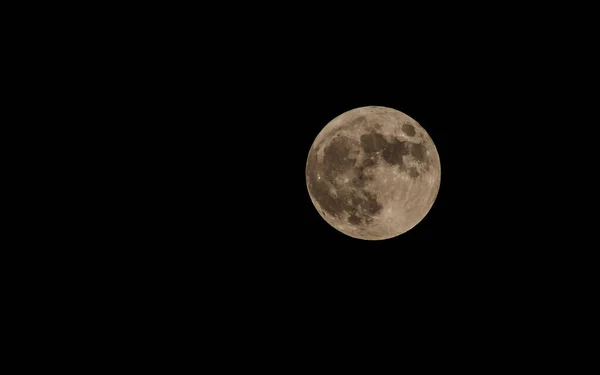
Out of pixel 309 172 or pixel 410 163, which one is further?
pixel 309 172

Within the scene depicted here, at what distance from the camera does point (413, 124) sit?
520 centimetres

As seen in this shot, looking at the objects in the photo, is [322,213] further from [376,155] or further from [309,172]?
[376,155]

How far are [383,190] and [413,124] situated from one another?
1.18 m

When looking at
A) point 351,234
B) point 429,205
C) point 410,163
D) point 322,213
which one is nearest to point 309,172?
point 322,213

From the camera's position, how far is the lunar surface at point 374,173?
185 inches

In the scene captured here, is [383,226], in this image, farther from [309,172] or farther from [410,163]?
[309,172]

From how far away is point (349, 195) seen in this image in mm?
4824

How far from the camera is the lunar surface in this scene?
470 centimetres

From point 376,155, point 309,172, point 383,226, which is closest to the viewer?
point 376,155

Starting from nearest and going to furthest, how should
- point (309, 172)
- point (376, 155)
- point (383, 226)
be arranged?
point (376, 155)
point (383, 226)
point (309, 172)

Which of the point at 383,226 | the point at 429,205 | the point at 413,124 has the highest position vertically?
the point at 413,124

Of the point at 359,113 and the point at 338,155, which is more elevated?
the point at 359,113

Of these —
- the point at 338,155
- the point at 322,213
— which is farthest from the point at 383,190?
the point at 322,213

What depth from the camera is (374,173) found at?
4.66m
